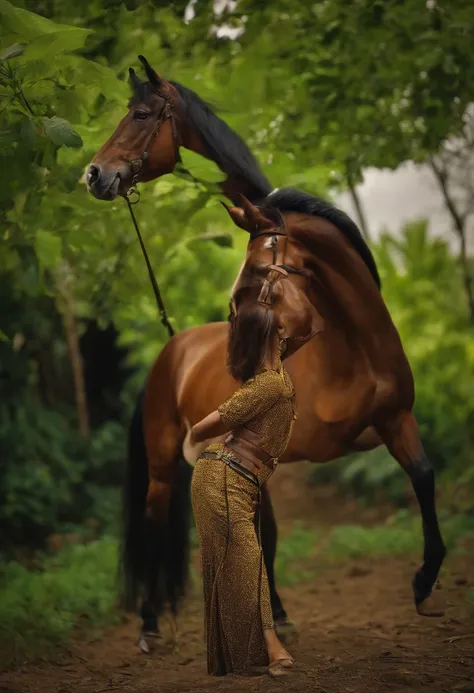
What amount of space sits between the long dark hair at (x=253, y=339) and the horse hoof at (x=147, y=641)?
7.61ft

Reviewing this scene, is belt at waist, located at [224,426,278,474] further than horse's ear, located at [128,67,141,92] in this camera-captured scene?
No

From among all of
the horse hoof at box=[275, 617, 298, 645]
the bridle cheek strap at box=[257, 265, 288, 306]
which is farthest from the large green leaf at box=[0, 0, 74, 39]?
the horse hoof at box=[275, 617, 298, 645]

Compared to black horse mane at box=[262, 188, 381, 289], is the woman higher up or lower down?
lower down

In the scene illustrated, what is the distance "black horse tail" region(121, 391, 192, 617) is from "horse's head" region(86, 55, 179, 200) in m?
1.91

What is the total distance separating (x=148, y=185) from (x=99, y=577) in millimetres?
3740

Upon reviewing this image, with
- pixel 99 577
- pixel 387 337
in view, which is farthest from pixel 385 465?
pixel 387 337

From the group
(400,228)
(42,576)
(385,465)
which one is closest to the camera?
(42,576)

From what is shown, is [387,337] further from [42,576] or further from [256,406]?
[42,576]

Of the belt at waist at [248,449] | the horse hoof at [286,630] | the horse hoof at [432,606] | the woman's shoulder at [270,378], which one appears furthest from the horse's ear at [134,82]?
the horse hoof at [286,630]

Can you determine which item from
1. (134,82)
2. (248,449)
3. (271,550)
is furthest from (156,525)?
(134,82)

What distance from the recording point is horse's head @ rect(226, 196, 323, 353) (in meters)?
3.78

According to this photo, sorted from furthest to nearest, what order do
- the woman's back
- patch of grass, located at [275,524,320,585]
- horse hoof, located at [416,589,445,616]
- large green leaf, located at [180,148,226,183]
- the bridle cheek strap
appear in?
patch of grass, located at [275,524,320,585]
horse hoof, located at [416,589,445,616]
large green leaf, located at [180,148,226,183]
the bridle cheek strap
the woman's back

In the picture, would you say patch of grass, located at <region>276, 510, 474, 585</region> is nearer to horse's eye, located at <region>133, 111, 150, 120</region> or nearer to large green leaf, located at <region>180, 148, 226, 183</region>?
large green leaf, located at <region>180, 148, 226, 183</region>

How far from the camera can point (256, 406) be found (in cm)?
351
